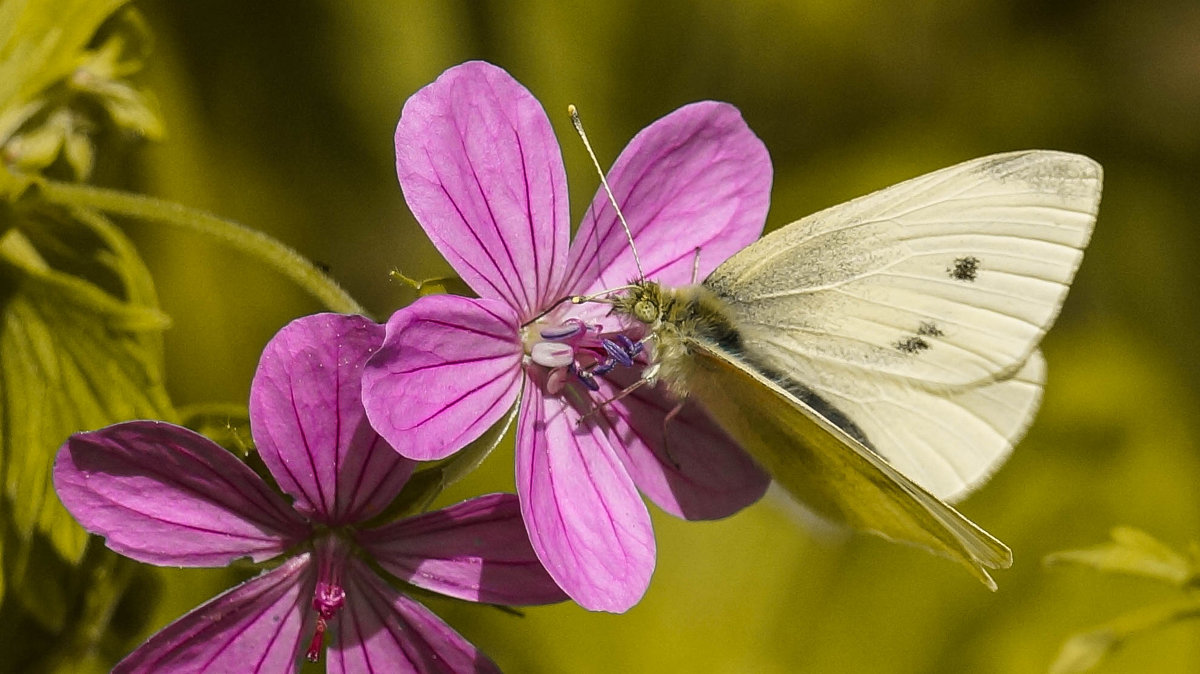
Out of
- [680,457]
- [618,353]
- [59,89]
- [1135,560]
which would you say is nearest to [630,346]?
[618,353]

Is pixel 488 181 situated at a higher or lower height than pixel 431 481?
higher

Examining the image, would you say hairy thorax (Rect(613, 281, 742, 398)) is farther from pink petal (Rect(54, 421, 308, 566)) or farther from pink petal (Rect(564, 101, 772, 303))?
pink petal (Rect(54, 421, 308, 566))

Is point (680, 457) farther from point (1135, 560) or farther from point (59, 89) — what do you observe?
point (59, 89)

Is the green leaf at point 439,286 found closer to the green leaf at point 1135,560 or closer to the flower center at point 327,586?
the flower center at point 327,586

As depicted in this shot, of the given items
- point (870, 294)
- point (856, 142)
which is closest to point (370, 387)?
point (870, 294)

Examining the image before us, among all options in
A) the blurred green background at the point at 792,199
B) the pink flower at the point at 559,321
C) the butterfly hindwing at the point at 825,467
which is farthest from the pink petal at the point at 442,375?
the blurred green background at the point at 792,199

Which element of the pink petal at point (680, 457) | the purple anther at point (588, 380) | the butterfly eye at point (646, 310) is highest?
the butterfly eye at point (646, 310)
